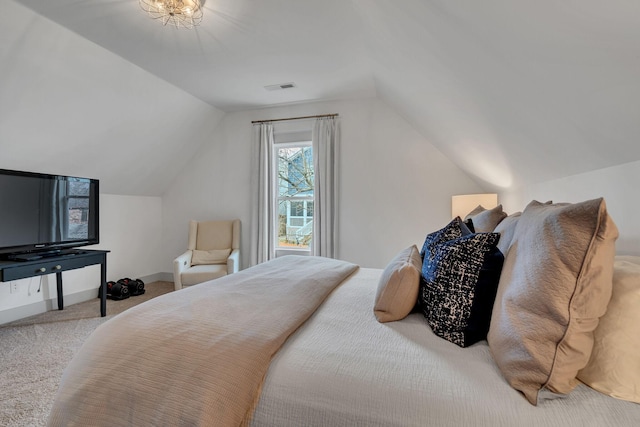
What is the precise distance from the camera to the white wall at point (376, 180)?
152 inches

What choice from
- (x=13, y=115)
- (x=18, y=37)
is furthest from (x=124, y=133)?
(x=18, y=37)

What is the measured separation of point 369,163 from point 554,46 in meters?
2.92

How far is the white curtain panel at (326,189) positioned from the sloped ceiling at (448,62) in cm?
47

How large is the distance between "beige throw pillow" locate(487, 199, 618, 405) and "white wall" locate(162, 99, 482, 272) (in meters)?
3.05

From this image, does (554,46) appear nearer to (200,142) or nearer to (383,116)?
(383,116)

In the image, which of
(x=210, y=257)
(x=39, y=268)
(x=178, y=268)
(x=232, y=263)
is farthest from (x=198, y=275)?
(x=39, y=268)

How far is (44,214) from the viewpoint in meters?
3.01

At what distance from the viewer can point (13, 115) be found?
8.45 ft

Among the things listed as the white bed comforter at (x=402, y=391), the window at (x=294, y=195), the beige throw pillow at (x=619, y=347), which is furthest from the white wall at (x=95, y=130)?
the beige throw pillow at (x=619, y=347)

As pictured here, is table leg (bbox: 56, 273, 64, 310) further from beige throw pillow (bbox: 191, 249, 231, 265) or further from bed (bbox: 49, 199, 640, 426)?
bed (bbox: 49, 199, 640, 426)

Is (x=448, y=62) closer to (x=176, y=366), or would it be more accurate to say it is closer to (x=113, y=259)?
(x=176, y=366)

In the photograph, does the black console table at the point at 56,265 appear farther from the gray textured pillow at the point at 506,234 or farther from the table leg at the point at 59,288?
the gray textured pillow at the point at 506,234

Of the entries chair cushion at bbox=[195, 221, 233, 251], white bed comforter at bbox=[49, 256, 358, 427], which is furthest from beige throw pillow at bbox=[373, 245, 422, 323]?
chair cushion at bbox=[195, 221, 233, 251]

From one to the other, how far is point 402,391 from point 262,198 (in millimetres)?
3752
